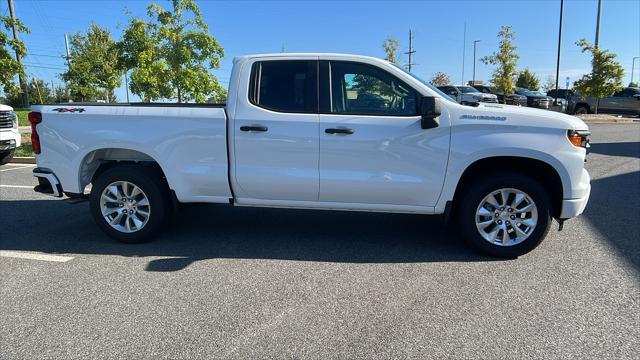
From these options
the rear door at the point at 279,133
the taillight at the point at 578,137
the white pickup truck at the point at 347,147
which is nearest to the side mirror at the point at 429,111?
the white pickup truck at the point at 347,147

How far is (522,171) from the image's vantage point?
4.46 m

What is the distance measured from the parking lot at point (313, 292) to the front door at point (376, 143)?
0.68 metres

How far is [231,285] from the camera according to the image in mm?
3799

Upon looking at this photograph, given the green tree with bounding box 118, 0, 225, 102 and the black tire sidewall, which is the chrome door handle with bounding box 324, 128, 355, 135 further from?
the black tire sidewall

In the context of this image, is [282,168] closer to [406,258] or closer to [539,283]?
[406,258]

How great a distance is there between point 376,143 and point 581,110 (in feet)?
98.0

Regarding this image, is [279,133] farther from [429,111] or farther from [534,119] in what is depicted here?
[534,119]

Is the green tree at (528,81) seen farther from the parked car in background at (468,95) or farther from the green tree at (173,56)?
the green tree at (173,56)

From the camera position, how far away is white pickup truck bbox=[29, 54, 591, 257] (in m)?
4.21

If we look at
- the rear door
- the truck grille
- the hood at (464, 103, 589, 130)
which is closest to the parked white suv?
the truck grille

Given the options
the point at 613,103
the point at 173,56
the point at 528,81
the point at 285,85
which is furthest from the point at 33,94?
the point at 528,81

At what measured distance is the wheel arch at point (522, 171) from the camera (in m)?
4.31

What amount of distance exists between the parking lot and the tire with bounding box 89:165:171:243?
18cm

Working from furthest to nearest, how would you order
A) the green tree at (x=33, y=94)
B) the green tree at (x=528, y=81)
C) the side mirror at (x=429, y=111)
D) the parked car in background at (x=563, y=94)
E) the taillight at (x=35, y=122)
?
1. the green tree at (x=528, y=81)
2. the parked car in background at (x=563, y=94)
3. the green tree at (x=33, y=94)
4. the taillight at (x=35, y=122)
5. the side mirror at (x=429, y=111)
